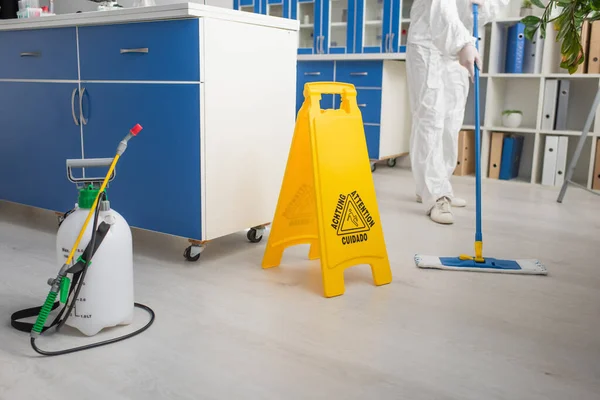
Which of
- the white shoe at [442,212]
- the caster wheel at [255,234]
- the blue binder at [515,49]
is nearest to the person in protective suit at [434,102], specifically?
the white shoe at [442,212]

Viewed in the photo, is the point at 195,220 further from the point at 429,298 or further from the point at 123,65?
the point at 429,298

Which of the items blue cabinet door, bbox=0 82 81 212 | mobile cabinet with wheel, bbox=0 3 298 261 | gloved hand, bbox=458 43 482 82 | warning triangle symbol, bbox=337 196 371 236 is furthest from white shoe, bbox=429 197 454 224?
blue cabinet door, bbox=0 82 81 212

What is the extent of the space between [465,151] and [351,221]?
7.99 ft

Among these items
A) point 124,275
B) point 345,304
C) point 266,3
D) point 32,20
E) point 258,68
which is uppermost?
point 266,3

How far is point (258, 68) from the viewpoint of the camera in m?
2.10

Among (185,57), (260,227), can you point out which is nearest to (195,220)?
(260,227)

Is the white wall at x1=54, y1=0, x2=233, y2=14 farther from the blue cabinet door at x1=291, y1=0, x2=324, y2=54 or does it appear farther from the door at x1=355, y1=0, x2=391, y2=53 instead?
the door at x1=355, y1=0, x2=391, y2=53

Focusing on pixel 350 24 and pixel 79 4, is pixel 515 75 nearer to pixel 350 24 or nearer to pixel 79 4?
pixel 350 24

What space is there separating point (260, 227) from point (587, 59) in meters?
2.43

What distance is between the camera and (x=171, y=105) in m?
1.96

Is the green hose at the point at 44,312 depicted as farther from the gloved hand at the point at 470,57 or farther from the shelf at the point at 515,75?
the shelf at the point at 515,75

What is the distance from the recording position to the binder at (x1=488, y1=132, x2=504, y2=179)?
3.86 metres

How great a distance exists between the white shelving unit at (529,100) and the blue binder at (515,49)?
47 millimetres

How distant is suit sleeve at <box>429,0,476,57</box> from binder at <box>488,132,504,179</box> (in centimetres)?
163
